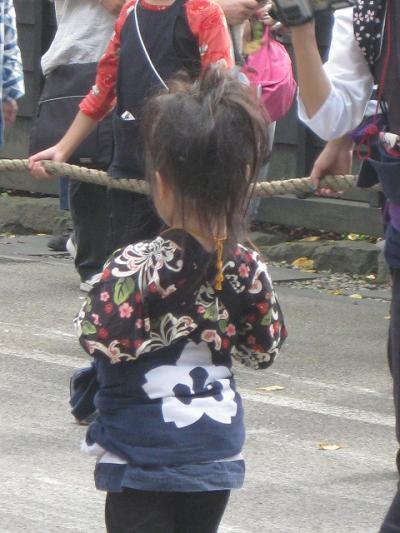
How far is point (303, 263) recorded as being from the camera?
862 centimetres

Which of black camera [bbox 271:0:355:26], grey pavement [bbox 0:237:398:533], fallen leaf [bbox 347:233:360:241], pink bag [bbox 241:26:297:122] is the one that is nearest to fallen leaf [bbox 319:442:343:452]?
grey pavement [bbox 0:237:398:533]

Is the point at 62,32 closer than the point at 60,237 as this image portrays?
Yes

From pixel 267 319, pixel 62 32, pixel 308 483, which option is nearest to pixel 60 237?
pixel 62 32

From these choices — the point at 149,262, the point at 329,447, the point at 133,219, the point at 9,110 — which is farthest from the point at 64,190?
the point at 149,262

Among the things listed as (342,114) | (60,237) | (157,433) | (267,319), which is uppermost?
(342,114)

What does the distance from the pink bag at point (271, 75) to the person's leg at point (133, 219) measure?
1.52m

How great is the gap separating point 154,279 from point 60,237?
640 centimetres

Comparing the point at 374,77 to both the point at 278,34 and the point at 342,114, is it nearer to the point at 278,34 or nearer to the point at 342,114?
the point at 342,114

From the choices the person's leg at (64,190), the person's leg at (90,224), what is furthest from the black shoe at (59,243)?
the person's leg at (90,224)

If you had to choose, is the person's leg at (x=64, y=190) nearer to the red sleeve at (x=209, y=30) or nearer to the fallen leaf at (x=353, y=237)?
the fallen leaf at (x=353, y=237)

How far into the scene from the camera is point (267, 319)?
9.28ft

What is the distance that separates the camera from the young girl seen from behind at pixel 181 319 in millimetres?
2689

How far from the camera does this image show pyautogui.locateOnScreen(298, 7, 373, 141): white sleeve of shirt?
324 centimetres

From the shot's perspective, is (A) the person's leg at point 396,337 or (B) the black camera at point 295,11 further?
(A) the person's leg at point 396,337
